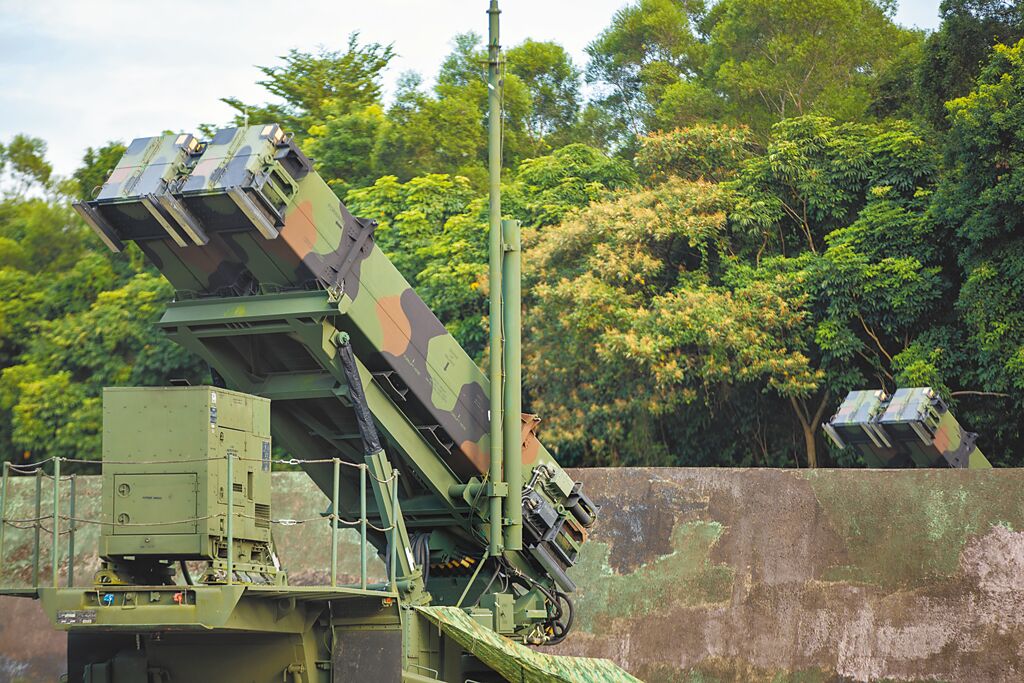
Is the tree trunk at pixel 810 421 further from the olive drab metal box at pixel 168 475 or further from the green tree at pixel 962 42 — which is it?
the olive drab metal box at pixel 168 475

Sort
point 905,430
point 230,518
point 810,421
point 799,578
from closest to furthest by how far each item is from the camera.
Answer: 1. point 230,518
2. point 799,578
3. point 905,430
4. point 810,421

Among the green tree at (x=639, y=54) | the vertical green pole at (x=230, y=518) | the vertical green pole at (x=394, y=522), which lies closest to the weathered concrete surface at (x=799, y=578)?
the vertical green pole at (x=394, y=522)

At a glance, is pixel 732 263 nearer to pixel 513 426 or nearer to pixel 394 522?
pixel 513 426

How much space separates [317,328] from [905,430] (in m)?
9.23

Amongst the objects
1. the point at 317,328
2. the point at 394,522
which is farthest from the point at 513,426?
the point at 317,328

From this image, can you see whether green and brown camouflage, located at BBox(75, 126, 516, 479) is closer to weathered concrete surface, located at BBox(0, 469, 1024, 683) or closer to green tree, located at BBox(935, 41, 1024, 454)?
weathered concrete surface, located at BBox(0, 469, 1024, 683)

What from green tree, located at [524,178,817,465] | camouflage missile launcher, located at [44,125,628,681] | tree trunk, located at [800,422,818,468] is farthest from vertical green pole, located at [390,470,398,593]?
Answer: tree trunk, located at [800,422,818,468]

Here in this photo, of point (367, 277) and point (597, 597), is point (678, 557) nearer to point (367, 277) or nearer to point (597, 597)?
point (597, 597)

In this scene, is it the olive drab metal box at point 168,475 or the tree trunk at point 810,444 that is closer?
the olive drab metal box at point 168,475

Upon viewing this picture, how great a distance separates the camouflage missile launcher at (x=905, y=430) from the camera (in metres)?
16.0

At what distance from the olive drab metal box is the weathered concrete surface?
6.83 m

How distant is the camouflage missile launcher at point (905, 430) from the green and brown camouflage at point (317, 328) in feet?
20.5

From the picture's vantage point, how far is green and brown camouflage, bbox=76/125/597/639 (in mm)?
8773

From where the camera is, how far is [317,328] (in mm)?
9172
